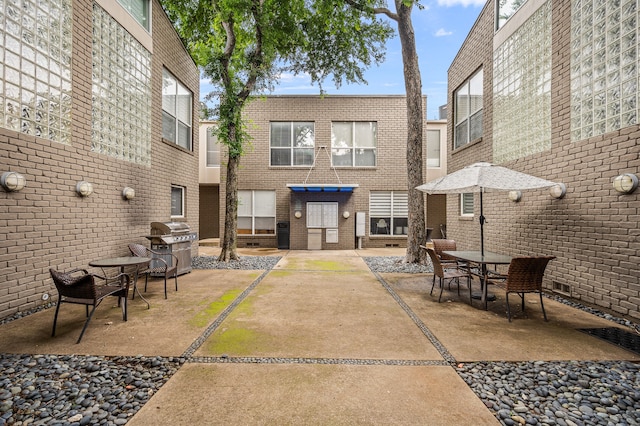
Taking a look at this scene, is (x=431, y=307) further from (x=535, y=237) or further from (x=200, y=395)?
(x=200, y=395)

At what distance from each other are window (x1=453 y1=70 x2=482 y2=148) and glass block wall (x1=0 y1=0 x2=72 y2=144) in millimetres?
9809

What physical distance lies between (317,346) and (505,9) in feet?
30.7

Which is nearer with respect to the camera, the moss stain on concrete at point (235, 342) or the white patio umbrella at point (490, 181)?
the moss stain on concrete at point (235, 342)

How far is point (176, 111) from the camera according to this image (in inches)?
366

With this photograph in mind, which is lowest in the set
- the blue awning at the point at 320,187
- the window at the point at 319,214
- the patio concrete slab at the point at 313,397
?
the patio concrete slab at the point at 313,397

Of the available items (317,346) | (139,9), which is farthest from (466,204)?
(139,9)

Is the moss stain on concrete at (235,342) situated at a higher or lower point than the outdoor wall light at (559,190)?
lower

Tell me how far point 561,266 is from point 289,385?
5.58 m

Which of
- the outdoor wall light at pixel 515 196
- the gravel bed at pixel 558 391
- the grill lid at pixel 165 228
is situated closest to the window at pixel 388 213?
the outdoor wall light at pixel 515 196

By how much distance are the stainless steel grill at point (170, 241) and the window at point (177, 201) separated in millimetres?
2589

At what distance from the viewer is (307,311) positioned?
4645 millimetres

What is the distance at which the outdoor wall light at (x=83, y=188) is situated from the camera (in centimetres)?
532

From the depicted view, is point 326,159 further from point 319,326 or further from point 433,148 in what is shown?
point 319,326

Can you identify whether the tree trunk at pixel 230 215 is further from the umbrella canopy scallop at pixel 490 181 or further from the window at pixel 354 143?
the umbrella canopy scallop at pixel 490 181
